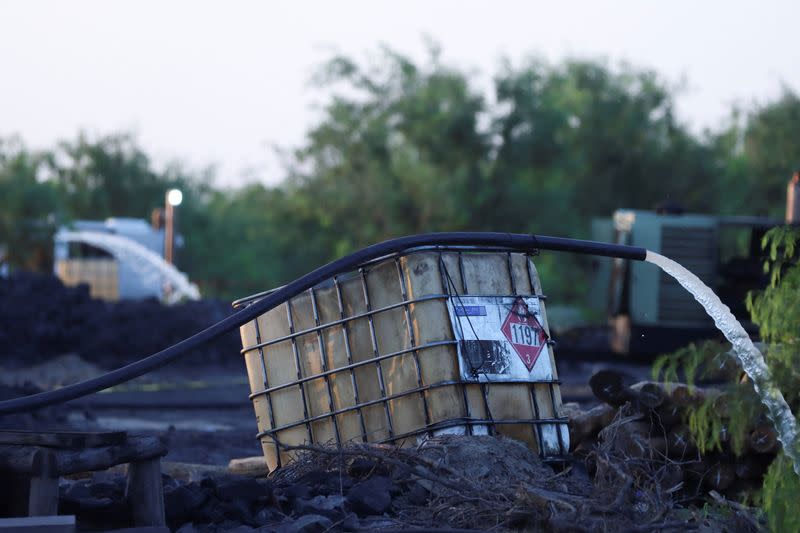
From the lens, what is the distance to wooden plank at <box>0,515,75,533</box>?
4723mm

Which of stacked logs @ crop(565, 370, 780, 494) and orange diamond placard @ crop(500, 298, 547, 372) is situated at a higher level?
orange diamond placard @ crop(500, 298, 547, 372)

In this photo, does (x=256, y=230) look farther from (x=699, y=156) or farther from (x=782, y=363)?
(x=782, y=363)

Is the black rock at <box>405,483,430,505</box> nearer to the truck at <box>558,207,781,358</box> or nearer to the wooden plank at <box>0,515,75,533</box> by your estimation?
the wooden plank at <box>0,515,75,533</box>

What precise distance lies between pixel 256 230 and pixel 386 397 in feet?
160

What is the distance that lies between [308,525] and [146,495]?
2.46 feet

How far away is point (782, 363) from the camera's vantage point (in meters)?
5.27

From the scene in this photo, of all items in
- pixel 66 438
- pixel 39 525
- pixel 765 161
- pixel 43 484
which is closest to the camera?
pixel 39 525

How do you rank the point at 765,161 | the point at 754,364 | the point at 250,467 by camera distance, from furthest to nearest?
the point at 765,161 → the point at 250,467 → the point at 754,364

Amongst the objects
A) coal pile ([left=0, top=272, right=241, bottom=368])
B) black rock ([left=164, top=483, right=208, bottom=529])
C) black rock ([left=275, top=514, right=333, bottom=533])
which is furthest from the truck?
black rock ([left=275, top=514, right=333, bottom=533])

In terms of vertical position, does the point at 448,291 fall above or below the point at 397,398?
above

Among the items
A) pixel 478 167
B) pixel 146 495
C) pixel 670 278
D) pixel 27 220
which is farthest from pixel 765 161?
pixel 146 495

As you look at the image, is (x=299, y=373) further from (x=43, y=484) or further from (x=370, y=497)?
(x=43, y=484)

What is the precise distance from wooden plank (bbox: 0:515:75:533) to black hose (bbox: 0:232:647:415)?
0.94 m

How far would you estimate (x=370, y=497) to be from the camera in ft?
18.7
